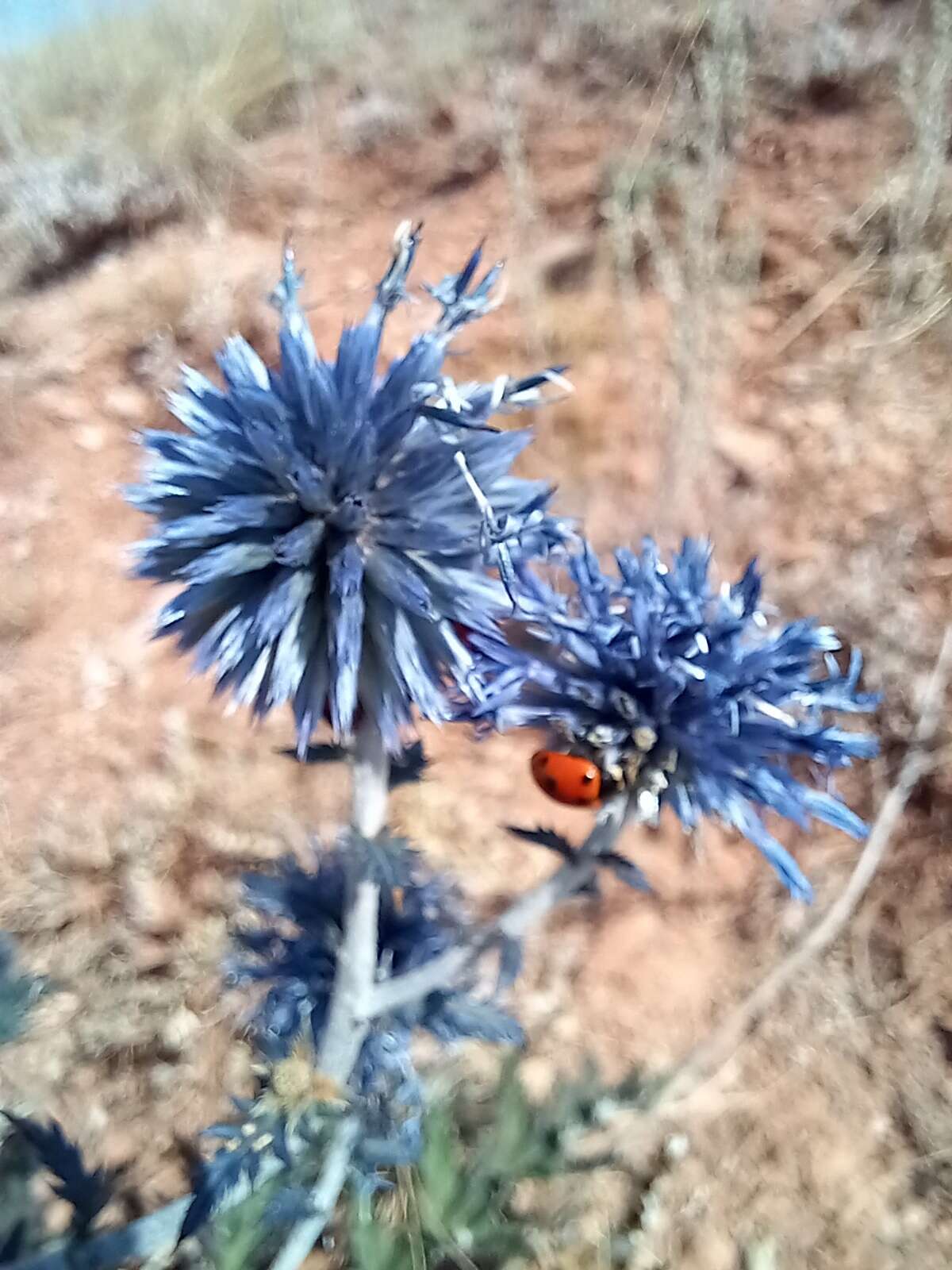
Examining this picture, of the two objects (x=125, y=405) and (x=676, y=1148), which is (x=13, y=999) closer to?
(x=676, y=1148)

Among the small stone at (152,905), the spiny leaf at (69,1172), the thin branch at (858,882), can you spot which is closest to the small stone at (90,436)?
the small stone at (152,905)

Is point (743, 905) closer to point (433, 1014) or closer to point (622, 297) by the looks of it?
point (433, 1014)

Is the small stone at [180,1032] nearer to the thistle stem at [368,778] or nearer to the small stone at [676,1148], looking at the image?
the small stone at [676,1148]

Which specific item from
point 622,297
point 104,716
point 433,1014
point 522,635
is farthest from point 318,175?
point 433,1014

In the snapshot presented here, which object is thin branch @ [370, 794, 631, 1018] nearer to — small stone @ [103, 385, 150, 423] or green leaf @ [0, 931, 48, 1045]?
green leaf @ [0, 931, 48, 1045]

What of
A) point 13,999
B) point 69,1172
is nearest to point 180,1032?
point 69,1172

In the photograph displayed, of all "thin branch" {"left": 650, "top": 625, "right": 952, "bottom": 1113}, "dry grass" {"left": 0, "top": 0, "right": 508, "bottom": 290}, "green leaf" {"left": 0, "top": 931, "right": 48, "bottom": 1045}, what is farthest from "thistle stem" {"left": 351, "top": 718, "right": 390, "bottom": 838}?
"dry grass" {"left": 0, "top": 0, "right": 508, "bottom": 290}
